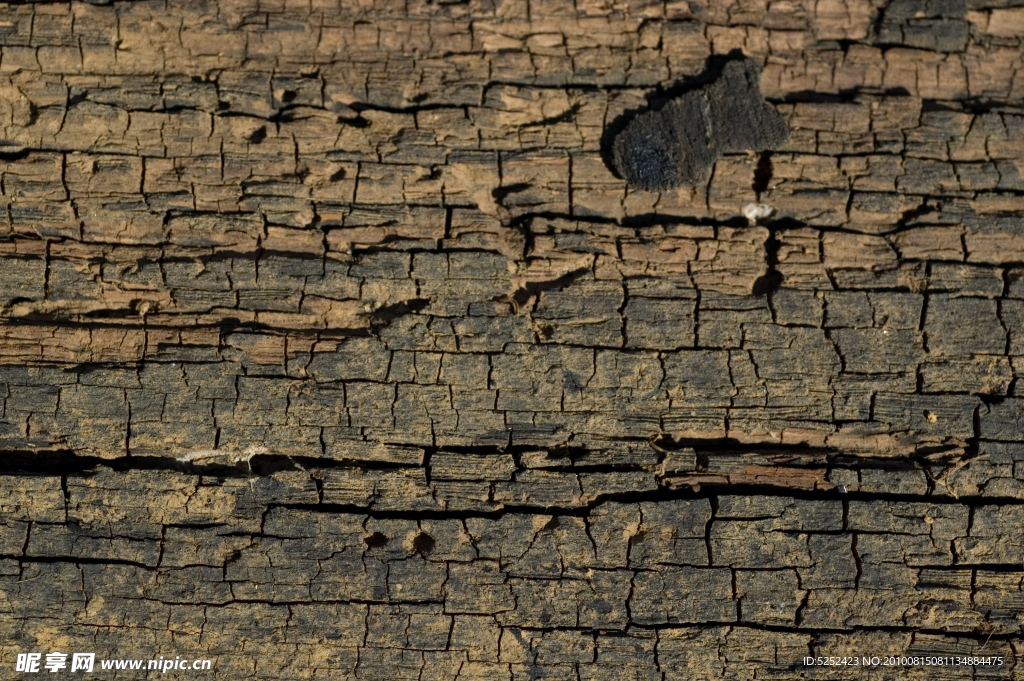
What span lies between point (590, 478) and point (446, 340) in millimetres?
836

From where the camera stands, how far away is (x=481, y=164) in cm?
315

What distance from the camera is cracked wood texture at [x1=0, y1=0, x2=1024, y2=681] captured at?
2902mm

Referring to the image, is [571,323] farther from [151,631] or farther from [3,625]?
[3,625]

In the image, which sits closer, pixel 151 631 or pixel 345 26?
pixel 151 631

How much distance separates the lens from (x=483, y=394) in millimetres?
2963

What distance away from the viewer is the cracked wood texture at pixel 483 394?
2.90m

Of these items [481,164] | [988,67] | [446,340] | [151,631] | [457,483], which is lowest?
[151,631]

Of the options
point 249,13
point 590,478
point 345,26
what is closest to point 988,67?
point 590,478

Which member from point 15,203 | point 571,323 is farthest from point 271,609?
point 15,203

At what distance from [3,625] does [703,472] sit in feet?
9.77

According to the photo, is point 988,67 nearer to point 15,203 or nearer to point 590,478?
point 590,478

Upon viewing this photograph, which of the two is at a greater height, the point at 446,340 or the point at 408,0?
the point at 408,0

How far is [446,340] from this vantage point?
9.77ft

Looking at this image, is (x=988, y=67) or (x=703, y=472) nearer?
(x=703, y=472)
